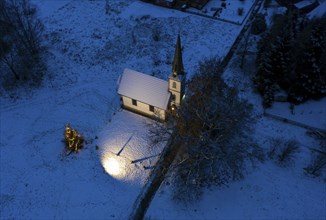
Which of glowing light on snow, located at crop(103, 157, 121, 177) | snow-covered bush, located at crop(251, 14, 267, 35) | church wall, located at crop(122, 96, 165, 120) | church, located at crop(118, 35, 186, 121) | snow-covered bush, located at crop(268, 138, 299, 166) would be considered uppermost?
snow-covered bush, located at crop(251, 14, 267, 35)

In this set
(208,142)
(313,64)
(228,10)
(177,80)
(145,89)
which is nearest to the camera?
(208,142)

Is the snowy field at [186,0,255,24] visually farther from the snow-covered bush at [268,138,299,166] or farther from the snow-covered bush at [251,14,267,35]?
the snow-covered bush at [268,138,299,166]

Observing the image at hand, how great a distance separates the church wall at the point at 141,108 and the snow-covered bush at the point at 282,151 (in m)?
12.2

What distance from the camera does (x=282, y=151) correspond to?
29.1 metres

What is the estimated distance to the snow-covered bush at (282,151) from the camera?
28.0m

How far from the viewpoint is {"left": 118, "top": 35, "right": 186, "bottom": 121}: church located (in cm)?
3002

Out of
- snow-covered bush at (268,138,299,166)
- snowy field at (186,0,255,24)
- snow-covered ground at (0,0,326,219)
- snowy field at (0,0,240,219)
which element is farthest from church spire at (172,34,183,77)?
snowy field at (186,0,255,24)

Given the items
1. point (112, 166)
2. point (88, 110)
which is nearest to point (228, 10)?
point (88, 110)

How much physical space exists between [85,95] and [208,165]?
18611 millimetres

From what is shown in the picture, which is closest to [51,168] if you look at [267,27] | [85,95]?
[85,95]

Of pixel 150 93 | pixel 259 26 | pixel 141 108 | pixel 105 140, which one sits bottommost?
pixel 105 140

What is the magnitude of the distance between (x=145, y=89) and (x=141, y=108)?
9.01 ft

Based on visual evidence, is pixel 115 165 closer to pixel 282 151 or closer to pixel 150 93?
pixel 150 93

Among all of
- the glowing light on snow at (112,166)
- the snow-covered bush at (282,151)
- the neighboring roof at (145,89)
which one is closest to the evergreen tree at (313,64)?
the snow-covered bush at (282,151)
